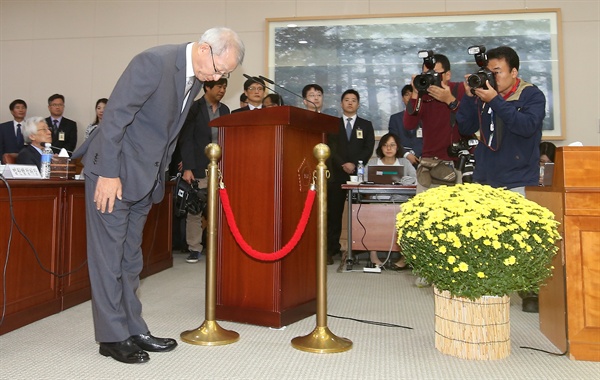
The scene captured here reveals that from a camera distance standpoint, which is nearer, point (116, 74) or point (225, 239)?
point (225, 239)

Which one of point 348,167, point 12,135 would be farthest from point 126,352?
point 12,135

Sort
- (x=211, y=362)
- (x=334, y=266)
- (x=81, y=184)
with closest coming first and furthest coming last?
(x=211, y=362) → (x=81, y=184) → (x=334, y=266)

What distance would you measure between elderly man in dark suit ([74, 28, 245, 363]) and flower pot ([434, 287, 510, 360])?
121 centimetres

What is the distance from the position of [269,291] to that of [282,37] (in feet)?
14.1

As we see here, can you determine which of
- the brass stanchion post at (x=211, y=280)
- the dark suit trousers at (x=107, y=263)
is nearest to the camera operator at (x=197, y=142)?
the brass stanchion post at (x=211, y=280)

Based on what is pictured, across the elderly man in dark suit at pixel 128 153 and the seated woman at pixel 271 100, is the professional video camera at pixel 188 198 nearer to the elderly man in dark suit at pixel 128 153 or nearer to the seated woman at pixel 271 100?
the seated woman at pixel 271 100

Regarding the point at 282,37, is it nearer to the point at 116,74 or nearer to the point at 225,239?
the point at 116,74

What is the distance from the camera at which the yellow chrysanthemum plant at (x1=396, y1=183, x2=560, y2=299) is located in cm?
193

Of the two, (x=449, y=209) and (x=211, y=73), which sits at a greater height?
(x=211, y=73)

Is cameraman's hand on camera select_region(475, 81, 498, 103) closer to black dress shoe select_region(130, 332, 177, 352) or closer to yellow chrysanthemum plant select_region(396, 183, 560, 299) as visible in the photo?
yellow chrysanthemum plant select_region(396, 183, 560, 299)

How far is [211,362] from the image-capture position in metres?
1.99

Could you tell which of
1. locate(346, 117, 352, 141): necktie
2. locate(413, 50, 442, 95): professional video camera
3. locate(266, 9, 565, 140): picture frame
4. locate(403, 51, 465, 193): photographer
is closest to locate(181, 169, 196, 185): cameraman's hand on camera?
A: locate(346, 117, 352, 141): necktie

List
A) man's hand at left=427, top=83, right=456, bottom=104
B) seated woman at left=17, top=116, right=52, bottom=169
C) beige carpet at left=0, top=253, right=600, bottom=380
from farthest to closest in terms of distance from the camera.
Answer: seated woman at left=17, top=116, right=52, bottom=169, man's hand at left=427, top=83, right=456, bottom=104, beige carpet at left=0, top=253, right=600, bottom=380

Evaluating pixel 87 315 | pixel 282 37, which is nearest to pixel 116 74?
pixel 282 37
